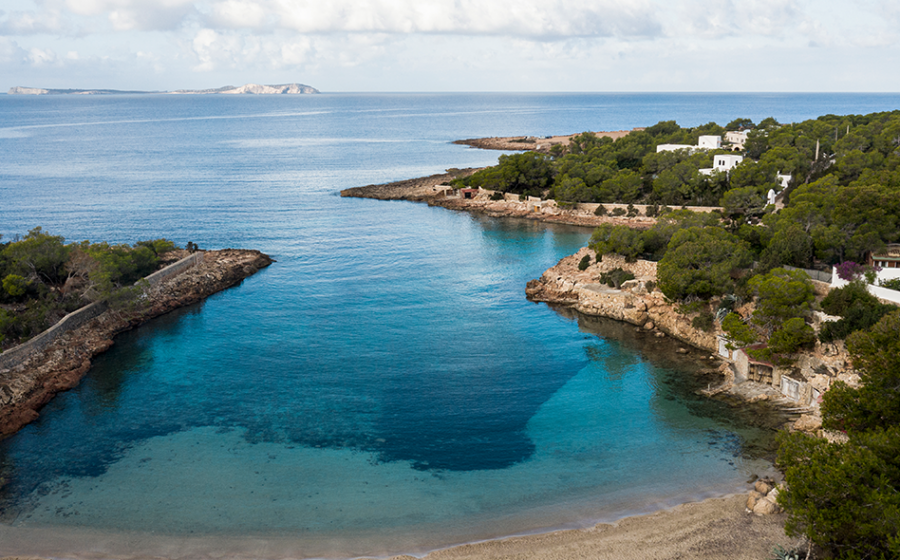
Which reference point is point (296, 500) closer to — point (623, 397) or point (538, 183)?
point (623, 397)

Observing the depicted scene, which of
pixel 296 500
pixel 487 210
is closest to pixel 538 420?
pixel 296 500

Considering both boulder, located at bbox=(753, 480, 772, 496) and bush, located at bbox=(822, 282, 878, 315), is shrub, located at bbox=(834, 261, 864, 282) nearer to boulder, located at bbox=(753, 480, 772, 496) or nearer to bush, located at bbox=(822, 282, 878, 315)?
bush, located at bbox=(822, 282, 878, 315)

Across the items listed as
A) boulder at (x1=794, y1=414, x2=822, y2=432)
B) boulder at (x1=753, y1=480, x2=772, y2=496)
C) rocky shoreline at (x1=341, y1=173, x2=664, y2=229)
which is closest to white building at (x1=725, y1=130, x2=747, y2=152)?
rocky shoreline at (x1=341, y1=173, x2=664, y2=229)

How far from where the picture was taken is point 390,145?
154625 mm

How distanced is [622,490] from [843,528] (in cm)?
766

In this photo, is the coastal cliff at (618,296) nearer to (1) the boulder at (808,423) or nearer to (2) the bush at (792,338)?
(2) the bush at (792,338)

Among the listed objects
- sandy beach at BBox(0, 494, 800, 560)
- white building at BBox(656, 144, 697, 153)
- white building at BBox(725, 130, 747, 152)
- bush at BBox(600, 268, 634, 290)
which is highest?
white building at BBox(725, 130, 747, 152)

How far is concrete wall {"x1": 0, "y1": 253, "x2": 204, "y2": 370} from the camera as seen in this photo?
103ft

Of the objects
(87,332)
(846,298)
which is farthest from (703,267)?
(87,332)

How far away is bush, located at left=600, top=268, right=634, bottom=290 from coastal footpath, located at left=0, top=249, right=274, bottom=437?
2801 cm

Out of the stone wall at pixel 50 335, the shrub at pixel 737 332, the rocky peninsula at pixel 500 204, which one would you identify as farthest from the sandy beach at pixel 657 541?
the rocky peninsula at pixel 500 204

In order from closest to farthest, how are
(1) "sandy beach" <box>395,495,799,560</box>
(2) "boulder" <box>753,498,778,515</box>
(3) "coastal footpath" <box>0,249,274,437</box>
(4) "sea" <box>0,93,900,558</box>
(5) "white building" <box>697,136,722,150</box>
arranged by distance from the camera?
(1) "sandy beach" <box>395,495,799,560</box>, (2) "boulder" <box>753,498,778,515</box>, (4) "sea" <box>0,93,900,558</box>, (3) "coastal footpath" <box>0,249,274,437</box>, (5) "white building" <box>697,136,722,150</box>

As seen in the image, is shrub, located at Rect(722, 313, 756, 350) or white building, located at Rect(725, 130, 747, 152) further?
white building, located at Rect(725, 130, 747, 152)

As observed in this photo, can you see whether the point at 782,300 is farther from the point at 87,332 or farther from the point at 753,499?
the point at 87,332
